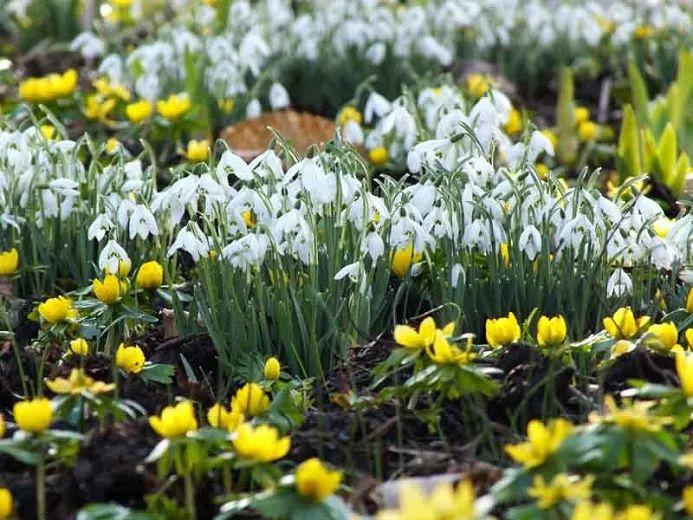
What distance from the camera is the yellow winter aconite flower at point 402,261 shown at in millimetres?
2785

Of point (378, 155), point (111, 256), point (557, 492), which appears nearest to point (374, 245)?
point (111, 256)

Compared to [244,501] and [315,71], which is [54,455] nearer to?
[244,501]

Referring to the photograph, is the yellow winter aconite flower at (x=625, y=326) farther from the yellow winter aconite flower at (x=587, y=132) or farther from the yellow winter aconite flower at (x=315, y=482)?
the yellow winter aconite flower at (x=587, y=132)

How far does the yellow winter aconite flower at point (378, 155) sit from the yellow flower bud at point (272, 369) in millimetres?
1603

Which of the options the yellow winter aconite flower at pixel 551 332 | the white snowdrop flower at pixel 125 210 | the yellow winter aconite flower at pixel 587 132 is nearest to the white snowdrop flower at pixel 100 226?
the white snowdrop flower at pixel 125 210

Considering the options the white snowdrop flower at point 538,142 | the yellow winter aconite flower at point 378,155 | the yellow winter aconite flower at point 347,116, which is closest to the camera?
the white snowdrop flower at point 538,142

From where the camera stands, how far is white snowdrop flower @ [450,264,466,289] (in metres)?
2.68

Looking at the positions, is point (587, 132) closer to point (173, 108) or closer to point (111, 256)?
point (173, 108)

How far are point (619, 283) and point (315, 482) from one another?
1.20m

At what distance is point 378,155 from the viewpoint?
3.99 m

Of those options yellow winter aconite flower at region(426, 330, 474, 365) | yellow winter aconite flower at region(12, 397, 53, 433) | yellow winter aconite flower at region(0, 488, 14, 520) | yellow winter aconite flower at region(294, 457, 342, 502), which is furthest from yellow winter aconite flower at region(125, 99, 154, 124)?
yellow winter aconite flower at region(294, 457, 342, 502)

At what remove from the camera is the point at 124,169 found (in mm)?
3215

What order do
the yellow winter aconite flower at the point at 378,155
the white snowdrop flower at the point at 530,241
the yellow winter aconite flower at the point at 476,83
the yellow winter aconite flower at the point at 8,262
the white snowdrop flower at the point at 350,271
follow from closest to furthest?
the white snowdrop flower at the point at 350,271 → the white snowdrop flower at the point at 530,241 → the yellow winter aconite flower at the point at 8,262 → the yellow winter aconite flower at the point at 378,155 → the yellow winter aconite flower at the point at 476,83

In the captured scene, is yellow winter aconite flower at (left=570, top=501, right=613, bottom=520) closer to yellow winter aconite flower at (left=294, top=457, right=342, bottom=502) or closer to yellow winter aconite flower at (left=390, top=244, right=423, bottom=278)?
yellow winter aconite flower at (left=294, top=457, right=342, bottom=502)
